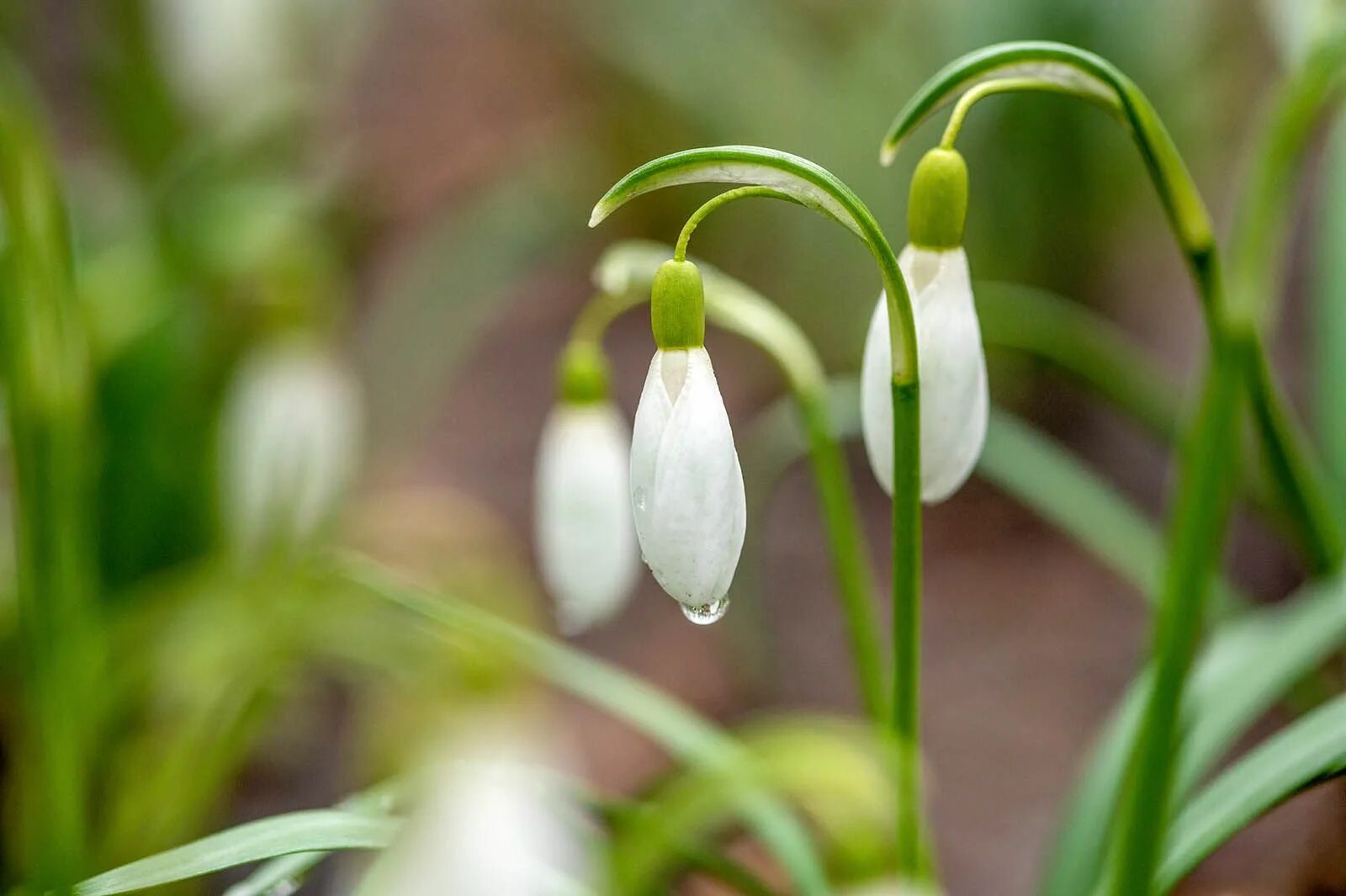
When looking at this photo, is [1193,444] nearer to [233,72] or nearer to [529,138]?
[233,72]

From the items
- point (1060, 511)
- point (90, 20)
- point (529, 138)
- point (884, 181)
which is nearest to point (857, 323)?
point (884, 181)

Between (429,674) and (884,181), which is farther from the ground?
(884,181)

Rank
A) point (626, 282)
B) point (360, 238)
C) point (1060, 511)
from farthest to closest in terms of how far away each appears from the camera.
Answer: point (360, 238) < point (1060, 511) < point (626, 282)

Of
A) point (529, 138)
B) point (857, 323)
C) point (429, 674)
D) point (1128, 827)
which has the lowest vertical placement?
point (1128, 827)

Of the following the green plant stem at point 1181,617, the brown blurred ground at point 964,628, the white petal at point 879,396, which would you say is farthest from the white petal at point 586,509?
the brown blurred ground at point 964,628

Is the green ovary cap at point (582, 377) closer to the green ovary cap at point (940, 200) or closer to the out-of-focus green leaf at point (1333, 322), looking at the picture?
the green ovary cap at point (940, 200)

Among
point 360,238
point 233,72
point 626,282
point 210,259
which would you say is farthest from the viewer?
point 360,238

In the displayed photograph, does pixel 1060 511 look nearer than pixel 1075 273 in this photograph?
Yes

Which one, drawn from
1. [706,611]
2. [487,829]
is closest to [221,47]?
[487,829]
